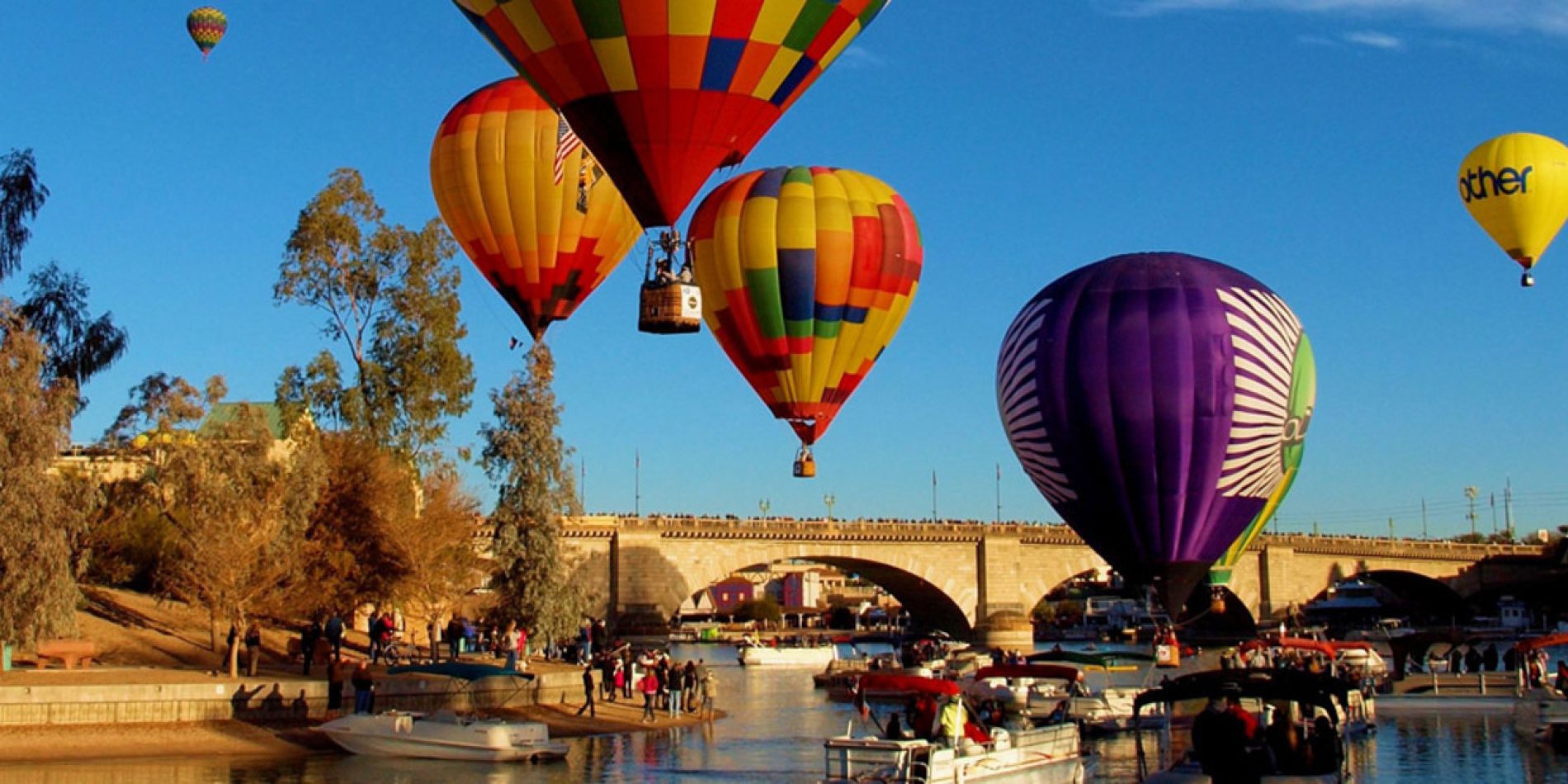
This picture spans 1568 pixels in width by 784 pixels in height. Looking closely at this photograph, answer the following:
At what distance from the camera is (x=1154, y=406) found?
3350cm

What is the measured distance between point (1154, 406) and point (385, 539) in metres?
17.8

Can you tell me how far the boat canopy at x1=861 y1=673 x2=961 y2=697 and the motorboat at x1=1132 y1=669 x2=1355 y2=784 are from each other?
129 inches

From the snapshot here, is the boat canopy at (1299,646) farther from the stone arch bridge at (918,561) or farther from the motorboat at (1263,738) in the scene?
the motorboat at (1263,738)

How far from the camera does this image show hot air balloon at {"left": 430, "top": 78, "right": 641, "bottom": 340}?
124ft

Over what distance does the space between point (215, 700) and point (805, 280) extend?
1579 cm

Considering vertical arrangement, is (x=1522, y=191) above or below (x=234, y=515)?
above

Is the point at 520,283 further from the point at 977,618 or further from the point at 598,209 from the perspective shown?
the point at 977,618

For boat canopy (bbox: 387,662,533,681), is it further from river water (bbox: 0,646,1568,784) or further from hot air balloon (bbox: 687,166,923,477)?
hot air balloon (bbox: 687,166,923,477)

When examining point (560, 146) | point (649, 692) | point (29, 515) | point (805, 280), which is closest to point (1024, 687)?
point (649, 692)

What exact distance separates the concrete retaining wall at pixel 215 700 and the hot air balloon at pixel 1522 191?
3634 cm

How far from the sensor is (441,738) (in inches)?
→ 1093

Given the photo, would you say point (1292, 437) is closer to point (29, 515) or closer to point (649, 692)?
point (649, 692)

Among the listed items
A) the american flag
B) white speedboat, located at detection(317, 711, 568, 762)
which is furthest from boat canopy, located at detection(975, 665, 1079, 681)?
the american flag

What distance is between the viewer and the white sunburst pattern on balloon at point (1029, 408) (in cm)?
3544
